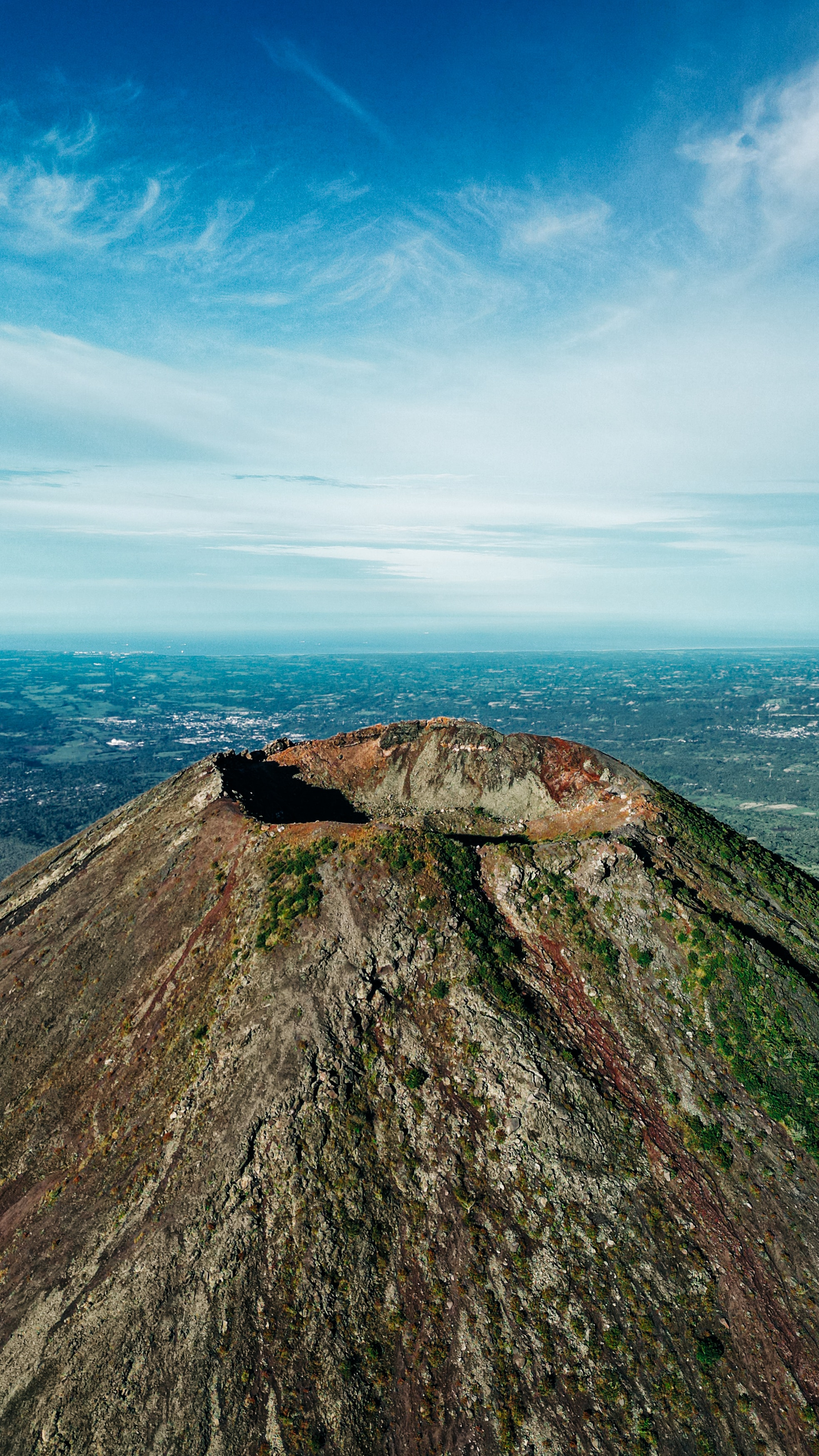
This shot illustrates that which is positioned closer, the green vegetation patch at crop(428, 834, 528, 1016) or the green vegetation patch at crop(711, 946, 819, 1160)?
the green vegetation patch at crop(711, 946, 819, 1160)

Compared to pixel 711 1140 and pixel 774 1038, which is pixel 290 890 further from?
pixel 774 1038

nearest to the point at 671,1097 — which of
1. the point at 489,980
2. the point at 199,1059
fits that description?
the point at 489,980

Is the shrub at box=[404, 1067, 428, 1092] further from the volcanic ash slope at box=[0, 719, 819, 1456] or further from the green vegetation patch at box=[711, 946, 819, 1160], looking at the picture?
the green vegetation patch at box=[711, 946, 819, 1160]

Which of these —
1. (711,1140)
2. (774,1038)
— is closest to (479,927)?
(711,1140)

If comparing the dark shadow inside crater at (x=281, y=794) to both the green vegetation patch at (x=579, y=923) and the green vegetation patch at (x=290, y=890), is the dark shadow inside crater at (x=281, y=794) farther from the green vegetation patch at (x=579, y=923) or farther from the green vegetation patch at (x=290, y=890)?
the green vegetation patch at (x=579, y=923)

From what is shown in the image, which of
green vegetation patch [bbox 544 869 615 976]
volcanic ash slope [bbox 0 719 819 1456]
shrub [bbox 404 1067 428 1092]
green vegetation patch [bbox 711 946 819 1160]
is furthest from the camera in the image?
green vegetation patch [bbox 544 869 615 976]

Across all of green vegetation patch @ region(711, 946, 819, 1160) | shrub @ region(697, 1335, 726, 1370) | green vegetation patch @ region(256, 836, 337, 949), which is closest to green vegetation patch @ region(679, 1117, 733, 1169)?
green vegetation patch @ region(711, 946, 819, 1160)
